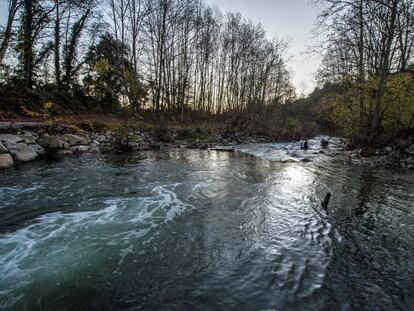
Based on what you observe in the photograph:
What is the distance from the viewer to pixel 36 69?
63.1 feet

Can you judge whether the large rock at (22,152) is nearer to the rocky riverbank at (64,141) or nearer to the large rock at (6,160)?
the rocky riverbank at (64,141)

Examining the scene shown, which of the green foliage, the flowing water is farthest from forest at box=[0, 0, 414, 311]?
the green foliage

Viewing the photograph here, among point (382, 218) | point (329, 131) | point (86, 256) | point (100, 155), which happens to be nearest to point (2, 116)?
point (100, 155)

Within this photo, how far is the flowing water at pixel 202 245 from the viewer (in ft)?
8.68

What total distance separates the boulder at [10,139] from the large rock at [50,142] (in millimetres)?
773

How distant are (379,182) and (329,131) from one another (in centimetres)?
2589

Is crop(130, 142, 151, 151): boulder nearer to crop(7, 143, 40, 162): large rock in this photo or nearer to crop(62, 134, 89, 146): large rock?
crop(62, 134, 89, 146): large rock

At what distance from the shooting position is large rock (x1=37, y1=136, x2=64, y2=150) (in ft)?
34.0

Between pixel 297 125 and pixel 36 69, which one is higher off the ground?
pixel 36 69

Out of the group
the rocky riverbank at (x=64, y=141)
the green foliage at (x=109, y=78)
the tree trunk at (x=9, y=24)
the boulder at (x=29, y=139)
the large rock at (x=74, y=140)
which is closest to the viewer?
the tree trunk at (x=9, y=24)

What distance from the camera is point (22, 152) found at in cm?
868

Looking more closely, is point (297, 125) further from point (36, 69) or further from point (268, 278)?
point (268, 278)

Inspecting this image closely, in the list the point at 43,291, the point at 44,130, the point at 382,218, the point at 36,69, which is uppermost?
the point at 36,69

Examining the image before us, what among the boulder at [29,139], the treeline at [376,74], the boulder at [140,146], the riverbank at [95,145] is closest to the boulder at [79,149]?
the riverbank at [95,145]
